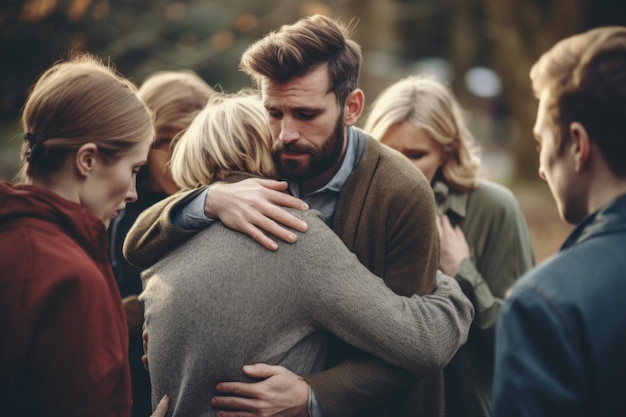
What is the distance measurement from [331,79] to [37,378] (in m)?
1.66

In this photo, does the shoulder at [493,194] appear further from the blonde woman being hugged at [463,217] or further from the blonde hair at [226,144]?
the blonde hair at [226,144]

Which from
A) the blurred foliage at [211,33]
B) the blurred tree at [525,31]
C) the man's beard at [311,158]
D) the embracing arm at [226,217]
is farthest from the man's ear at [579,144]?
the blurred tree at [525,31]

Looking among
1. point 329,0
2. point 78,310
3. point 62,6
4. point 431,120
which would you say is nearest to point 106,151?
point 78,310

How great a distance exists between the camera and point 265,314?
2.32 meters

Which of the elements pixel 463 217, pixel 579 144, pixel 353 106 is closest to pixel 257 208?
pixel 353 106

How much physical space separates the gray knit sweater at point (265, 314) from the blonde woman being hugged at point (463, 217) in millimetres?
907

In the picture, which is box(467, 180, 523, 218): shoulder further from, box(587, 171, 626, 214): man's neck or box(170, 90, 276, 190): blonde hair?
box(587, 171, 626, 214): man's neck

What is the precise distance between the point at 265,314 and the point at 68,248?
67 cm

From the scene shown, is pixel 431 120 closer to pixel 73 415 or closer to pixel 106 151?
pixel 106 151

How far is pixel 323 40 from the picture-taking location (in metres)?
2.91

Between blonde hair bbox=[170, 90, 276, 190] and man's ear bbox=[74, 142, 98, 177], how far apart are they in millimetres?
481

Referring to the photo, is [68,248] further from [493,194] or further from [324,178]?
[493,194]

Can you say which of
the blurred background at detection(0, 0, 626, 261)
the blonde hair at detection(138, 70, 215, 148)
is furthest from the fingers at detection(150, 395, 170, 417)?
the blurred background at detection(0, 0, 626, 261)

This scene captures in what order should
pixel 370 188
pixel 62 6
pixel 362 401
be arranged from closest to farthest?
1. pixel 362 401
2. pixel 370 188
3. pixel 62 6
